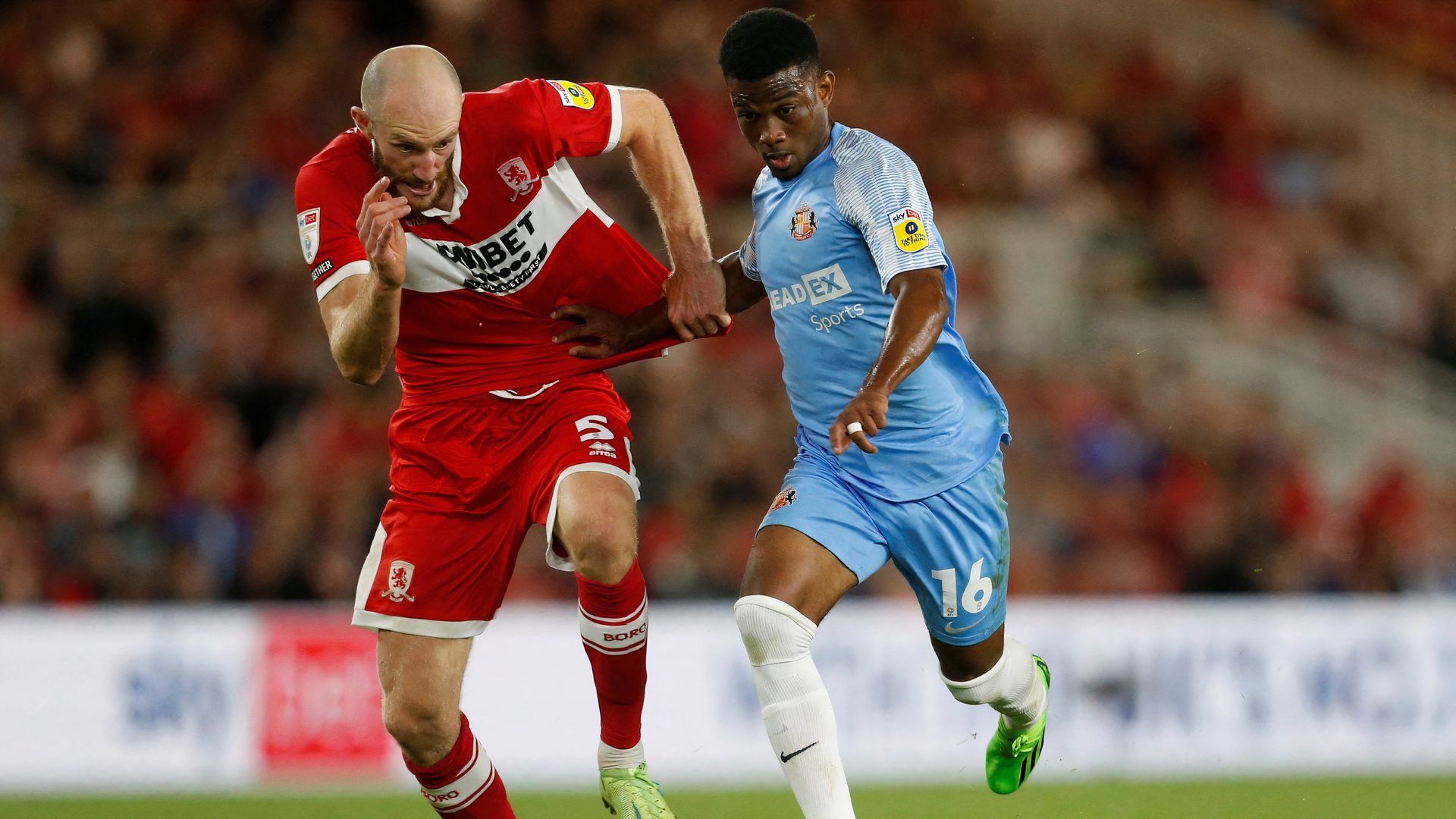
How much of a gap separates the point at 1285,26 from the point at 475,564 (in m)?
13.1

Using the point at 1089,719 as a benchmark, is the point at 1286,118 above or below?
above

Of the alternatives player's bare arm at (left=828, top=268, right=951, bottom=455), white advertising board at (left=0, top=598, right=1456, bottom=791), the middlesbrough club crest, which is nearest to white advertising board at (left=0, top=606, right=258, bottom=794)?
white advertising board at (left=0, top=598, right=1456, bottom=791)

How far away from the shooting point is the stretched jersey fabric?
490 centimetres

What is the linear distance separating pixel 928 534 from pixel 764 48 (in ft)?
4.93

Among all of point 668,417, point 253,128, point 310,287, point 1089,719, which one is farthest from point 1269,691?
point 253,128

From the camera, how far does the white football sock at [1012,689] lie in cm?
539

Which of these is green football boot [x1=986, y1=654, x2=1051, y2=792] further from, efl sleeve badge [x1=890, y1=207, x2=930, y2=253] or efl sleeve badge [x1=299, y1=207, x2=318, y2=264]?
efl sleeve badge [x1=299, y1=207, x2=318, y2=264]

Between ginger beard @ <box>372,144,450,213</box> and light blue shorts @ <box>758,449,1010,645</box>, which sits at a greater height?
ginger beard @ <box>372,144,450,213</box>

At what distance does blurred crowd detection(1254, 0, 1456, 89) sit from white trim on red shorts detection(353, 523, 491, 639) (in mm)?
13322

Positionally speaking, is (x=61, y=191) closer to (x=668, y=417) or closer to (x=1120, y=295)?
(x=668, y=417)

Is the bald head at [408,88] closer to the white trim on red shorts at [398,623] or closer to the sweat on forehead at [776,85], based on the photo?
the sweat on forehead at [776,85]

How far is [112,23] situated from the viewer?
13.1m

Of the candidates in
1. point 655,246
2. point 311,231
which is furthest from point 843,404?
point 655,246

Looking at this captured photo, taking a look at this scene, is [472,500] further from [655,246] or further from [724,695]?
[655,246]
